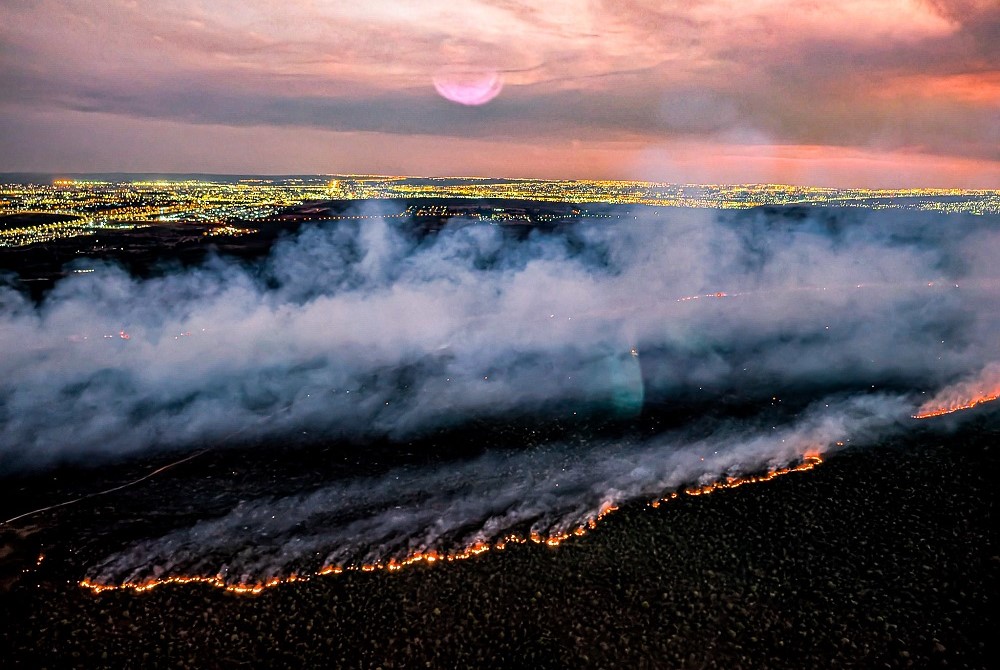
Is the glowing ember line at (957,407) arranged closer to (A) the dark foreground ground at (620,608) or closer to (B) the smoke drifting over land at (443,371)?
(B) the smoke drifting over land at (443,371)

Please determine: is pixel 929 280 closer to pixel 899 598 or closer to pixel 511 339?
pixel 511 339

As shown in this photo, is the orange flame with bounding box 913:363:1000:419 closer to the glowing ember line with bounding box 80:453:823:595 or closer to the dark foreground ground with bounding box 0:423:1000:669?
the dark foreground ground with bounding box 0:423:1000:669

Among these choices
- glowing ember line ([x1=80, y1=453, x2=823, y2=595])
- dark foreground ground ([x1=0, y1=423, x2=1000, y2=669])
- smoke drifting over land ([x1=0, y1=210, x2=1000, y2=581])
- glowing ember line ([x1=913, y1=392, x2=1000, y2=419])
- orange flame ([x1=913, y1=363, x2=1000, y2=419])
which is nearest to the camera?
dark foreground ground ([x1=0, y1=423, x2=1000, y2=669])

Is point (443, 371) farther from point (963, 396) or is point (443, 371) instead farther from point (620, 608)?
point (963, 396)

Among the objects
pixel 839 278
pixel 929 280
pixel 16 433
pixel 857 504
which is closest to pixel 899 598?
pixel 857 504

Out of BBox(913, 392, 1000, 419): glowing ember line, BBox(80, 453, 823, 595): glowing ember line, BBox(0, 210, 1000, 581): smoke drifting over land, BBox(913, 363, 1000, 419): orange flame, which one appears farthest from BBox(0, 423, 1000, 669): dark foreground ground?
BBox(913, 363, 1000, 419): orange flame
